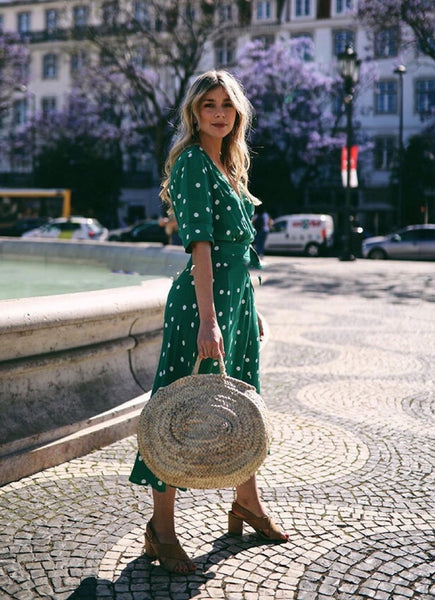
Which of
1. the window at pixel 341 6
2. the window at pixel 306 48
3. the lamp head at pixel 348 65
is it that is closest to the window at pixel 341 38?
the window at pixel 341 6

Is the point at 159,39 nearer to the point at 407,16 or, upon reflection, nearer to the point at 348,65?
the point at 407,16

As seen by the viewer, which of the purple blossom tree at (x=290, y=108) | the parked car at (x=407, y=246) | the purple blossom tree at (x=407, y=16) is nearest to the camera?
the purple blossom tree at (x=407, y=16)

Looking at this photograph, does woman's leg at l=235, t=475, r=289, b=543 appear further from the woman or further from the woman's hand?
the woman's hand

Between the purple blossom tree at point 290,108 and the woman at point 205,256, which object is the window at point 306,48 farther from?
the woman at point 205,256

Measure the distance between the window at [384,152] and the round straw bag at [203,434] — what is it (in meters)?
39.5

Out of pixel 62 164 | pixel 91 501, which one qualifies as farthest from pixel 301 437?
pixel 62 164

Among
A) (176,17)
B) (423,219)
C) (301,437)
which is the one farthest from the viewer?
(423,219)

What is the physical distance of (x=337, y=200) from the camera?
40.0 metres

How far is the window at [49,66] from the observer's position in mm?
49969

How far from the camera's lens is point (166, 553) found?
258cm

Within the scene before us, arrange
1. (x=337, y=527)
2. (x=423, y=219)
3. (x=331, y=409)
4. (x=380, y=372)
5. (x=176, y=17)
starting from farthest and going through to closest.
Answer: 1. (x=423, y=219)
2. (x=176, y=17)
3. (x=380, y=372)
4. (x=331, y=409)
5. (x=337, y=527)

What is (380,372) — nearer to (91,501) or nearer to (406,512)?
(406,512)

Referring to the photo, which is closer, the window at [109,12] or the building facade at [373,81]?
the window at [109,12]

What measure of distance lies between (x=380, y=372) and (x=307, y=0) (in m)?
40.7
